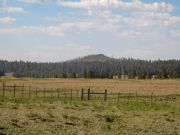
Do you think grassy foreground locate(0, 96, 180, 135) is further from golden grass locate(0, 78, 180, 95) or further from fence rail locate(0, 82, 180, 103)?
golden grass locate(0, 78, 180, 95)

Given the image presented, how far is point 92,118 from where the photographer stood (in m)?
31.2

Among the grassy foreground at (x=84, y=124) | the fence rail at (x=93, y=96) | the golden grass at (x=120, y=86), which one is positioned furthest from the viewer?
the golden grass at (x=120, y=86)

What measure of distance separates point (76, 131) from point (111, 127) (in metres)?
3.68

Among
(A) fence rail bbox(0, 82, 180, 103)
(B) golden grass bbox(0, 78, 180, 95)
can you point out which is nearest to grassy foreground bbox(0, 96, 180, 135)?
(A) fence rail bbox(0, 82, 180, 103)

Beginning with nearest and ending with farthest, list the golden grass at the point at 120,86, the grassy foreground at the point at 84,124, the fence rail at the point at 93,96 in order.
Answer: the grassy foreground at the point at 84,124, the fence rail at the point at 93,96, the golden grass at the point at 120,86

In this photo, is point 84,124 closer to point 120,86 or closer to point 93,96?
point 93,96

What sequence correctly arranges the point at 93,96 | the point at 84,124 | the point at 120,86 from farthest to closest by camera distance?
1. the point at 120,86
2. the point at 93,96
3. the point at 84,124

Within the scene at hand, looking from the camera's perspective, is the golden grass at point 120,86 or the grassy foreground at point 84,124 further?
the golden grass at point 120,86

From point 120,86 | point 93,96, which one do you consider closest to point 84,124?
point 93,96

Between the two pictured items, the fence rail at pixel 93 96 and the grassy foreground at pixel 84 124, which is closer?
the grassy foreground at pixel 84 124

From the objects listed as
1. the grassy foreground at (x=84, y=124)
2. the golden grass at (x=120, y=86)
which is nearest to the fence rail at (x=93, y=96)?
the golden grass at (x=120, y=86)

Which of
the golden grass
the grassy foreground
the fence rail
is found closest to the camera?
the grassy foreground

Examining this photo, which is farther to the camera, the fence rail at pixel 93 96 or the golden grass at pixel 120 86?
the golden grass at pixel 120 86

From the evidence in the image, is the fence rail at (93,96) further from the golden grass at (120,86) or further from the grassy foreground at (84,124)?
the grassy foreground at (84,124)
